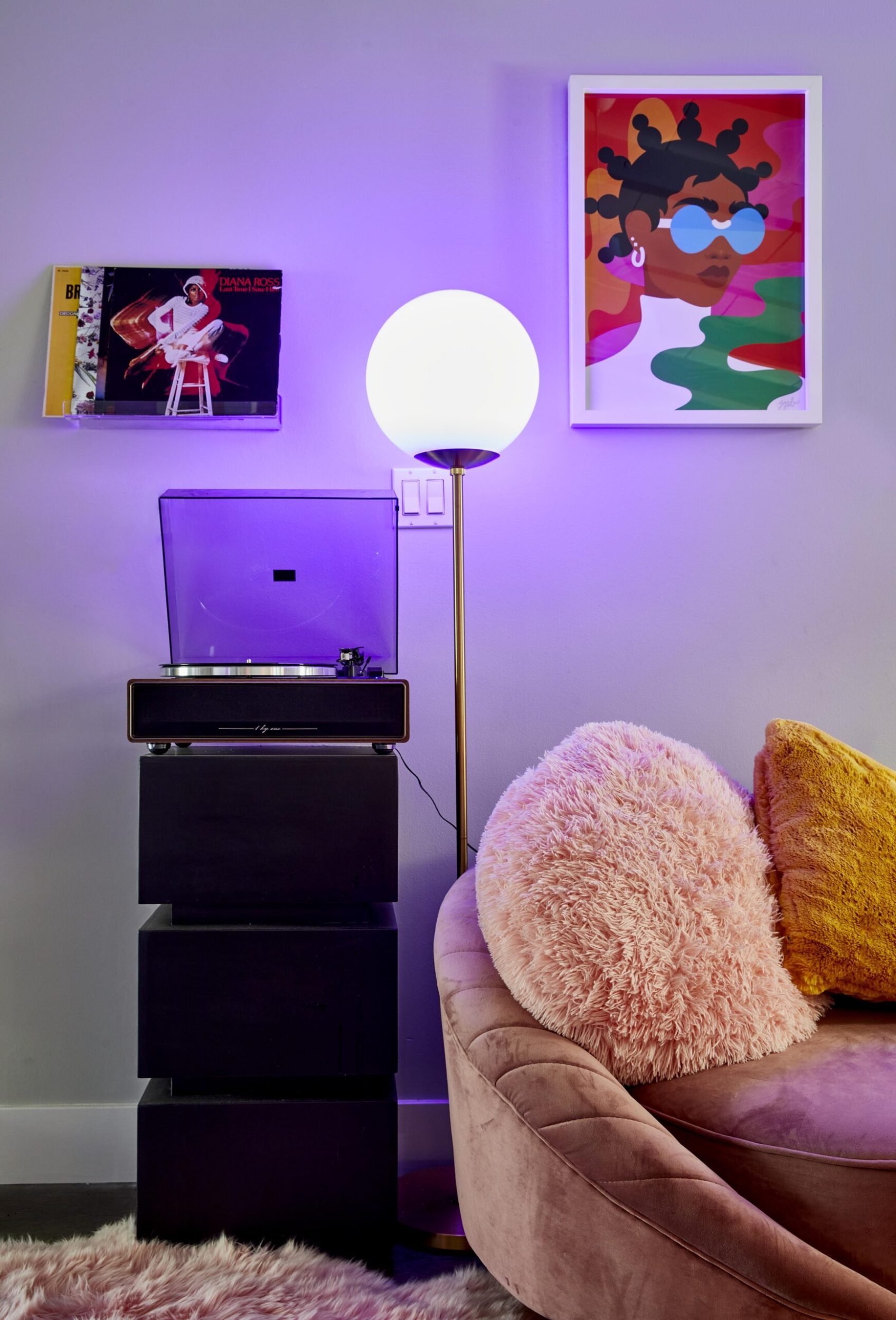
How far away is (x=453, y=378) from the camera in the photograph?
4.97 ft

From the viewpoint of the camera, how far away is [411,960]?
1842 millimetres

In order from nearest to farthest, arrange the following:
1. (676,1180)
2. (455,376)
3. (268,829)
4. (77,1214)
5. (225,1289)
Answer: (676,1180), (225,1289), (268,829), (455,376), (77,1214)

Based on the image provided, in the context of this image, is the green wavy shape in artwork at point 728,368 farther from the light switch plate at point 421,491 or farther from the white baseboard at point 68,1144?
the white baseboard at point 68,1144

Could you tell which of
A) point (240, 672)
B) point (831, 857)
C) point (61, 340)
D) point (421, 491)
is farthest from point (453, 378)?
point (831, 857)

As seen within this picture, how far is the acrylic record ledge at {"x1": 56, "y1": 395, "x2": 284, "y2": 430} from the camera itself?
5.85ft

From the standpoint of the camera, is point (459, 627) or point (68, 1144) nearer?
point (459, 627)

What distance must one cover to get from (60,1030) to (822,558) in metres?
1.78

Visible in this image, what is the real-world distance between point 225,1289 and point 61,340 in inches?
65.0

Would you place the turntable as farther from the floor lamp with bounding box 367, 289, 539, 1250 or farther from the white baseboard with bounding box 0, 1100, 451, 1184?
the white baseboard with bounding box 0, 1100, 451, 1184

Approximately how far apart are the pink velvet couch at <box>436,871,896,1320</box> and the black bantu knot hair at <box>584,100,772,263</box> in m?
1.49

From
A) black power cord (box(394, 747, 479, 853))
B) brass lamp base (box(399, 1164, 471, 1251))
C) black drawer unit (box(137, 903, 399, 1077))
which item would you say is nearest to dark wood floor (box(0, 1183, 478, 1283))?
brass lamp base (box(399, 1164, 471, 1251))

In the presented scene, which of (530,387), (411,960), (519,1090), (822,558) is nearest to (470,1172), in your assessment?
(519,1090)

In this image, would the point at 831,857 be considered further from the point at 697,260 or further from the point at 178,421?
the point at 178,421

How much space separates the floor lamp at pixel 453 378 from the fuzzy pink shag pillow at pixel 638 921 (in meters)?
0.59
